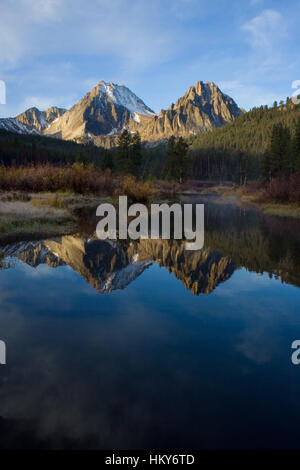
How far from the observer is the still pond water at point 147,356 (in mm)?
3721

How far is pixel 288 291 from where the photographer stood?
30.3ft

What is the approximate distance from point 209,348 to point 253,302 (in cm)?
311

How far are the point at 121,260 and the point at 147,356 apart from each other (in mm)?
7065

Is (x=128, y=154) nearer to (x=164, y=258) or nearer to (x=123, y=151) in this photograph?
(x=123, y=151)

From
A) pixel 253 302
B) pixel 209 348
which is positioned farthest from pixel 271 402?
pixel 253 302

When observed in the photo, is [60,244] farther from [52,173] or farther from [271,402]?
[52,173]

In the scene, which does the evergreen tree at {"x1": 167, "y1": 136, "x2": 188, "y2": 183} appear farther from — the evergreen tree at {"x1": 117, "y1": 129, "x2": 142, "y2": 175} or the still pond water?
the still pond water

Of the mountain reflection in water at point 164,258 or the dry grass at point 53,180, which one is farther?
the dry grass at point 53,180

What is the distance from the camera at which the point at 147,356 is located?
5.43m

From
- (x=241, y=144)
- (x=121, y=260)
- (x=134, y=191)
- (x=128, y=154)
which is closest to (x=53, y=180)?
(x=134, y=191)

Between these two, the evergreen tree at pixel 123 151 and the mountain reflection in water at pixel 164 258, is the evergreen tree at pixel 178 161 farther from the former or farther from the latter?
the mountain reflection in water at pixel 164 258

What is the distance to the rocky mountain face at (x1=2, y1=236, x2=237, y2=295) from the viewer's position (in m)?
10.0

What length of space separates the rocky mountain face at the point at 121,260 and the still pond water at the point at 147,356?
0.37 feet

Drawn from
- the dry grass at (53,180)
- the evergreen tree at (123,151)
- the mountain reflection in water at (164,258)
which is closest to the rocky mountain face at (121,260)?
the mountain reflection in water at (164,258)
